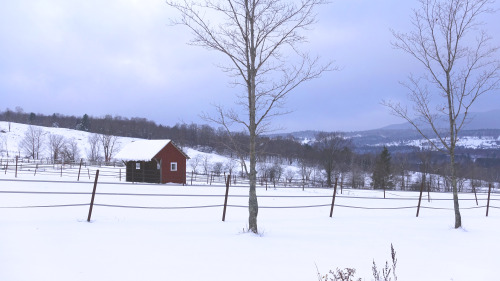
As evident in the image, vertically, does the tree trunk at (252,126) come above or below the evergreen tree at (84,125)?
below

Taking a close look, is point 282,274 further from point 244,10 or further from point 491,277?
point 244,10

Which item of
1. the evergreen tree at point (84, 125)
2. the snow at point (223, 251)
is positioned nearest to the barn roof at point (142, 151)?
the snow at point (223, 251)

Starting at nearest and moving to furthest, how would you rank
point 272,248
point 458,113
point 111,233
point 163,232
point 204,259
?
point 204,259
point 272,248
point 111,233
point 163,232
point 458,113

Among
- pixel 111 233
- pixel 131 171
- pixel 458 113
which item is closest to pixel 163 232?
pixel 111 233

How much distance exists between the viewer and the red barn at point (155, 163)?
3325 centimetres

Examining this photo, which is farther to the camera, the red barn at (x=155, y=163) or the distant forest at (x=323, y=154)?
the distant forest at (x=323, y=154)

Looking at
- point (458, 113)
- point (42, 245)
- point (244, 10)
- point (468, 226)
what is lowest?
point (468, 226)

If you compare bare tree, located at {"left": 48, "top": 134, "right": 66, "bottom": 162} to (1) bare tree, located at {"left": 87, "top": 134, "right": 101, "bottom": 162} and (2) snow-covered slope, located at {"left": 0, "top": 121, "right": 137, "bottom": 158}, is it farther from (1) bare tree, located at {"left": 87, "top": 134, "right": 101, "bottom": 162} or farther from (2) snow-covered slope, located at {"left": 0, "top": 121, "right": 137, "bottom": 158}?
(1) bare tree, located at {"left": 87, "top": 134, "right": 101, "bottom": 162}

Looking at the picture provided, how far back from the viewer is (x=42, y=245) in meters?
6.19

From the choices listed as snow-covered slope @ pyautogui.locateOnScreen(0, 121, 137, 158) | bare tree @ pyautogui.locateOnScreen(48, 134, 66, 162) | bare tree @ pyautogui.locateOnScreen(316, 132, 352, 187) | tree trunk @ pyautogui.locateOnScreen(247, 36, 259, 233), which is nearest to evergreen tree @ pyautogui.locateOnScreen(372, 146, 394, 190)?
bare tree @ pyautogui.locateOnScreen(316, 132, 352, 187)

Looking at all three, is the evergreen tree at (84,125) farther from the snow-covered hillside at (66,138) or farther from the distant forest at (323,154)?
the snow-covered hillside at (66,138)

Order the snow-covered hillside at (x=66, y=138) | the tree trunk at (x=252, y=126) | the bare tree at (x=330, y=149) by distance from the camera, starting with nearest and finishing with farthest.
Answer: the tree trunk at (x=252, y=126)
the bare tree at (x=330, y=149)
the snow-covered hillside at (x=66, y=138)

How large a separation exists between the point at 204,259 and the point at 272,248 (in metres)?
1.71

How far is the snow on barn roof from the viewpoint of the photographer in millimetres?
33166
